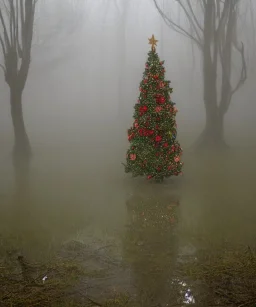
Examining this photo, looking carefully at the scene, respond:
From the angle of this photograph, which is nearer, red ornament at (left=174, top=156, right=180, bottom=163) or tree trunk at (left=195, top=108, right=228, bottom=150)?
red ornament at (left=174, top=156, right=180, bottom=163)

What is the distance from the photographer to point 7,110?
12016 millimetres

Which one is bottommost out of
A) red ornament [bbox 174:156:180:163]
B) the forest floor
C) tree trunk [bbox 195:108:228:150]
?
the forest floor

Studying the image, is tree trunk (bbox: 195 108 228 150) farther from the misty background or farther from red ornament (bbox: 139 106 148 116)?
red ornament (bbox: 139 106 148 116)

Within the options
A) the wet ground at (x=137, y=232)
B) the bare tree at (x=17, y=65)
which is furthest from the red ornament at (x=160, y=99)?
the bare tree at (x=17, y=65)

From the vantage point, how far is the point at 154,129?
26.1 ft

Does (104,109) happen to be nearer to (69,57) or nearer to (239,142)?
(69,57)

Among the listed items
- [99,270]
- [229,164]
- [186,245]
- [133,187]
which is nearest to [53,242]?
[99,270]

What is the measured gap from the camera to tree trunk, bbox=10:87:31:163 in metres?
10.9

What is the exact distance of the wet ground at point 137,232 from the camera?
4.09 m

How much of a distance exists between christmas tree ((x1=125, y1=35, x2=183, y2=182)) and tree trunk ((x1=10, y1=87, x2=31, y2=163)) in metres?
4.06

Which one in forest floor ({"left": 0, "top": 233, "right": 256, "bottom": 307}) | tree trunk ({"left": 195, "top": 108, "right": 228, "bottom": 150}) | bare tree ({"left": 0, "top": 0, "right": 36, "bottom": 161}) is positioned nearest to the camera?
forest floor ({"left": 0, "top": 233, "right": 256, "bottom": 307})

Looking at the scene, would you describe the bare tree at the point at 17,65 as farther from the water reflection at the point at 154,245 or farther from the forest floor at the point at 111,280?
the forest floor at the point at 111,280

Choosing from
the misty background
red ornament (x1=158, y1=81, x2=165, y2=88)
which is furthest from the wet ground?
red ornament (x1=158, y1=81, x2=165, y2=88)

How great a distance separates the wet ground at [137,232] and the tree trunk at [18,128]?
47.4 inches
